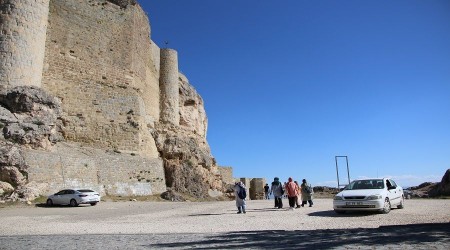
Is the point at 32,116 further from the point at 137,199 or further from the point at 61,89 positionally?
the point at 137,199

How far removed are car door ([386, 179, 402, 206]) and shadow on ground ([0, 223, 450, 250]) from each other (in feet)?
14.9

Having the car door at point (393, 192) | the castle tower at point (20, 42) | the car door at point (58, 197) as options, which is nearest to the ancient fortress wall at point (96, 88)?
the castle tower at point (20, 42)

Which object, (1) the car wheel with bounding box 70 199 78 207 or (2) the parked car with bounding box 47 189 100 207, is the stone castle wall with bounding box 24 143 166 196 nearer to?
(2) the parked car with bounding box 47 189 100 207

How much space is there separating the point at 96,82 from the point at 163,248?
22991 millimetres

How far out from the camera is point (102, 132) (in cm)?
2594

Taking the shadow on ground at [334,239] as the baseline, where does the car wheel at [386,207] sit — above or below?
above

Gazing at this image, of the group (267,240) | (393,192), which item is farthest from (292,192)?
(267,240)

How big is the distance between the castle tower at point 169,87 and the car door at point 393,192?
2409 cm

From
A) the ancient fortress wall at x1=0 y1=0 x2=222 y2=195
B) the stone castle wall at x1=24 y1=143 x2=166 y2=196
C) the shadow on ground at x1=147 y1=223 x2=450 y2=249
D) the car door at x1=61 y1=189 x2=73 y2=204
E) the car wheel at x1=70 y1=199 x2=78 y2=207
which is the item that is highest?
the ancient fortress wall at x1=0 y1=0 x2=222 y2=195

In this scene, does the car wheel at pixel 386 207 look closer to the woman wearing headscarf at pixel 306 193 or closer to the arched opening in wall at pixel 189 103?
the woman wearing headscarf at pixel 306 193

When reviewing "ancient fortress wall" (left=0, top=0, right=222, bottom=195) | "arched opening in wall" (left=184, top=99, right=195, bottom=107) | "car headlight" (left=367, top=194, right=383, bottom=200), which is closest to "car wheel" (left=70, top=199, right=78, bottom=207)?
"ancient fortress wall" (left=0, top=0, right=222, bottom=195)

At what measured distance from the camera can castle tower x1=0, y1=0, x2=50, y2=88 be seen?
21531 mm

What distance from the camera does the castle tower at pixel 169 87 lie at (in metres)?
34.8

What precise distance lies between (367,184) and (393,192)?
2.93 ft
